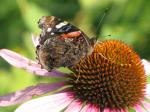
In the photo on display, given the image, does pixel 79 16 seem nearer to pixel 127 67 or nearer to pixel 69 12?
pixel 69 12

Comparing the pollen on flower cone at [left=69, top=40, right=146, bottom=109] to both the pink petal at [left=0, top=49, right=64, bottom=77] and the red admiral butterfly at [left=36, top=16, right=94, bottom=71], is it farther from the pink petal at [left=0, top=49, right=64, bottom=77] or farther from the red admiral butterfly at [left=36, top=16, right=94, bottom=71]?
the pink petal at [left=0, top=49, right=64, bottom=77]

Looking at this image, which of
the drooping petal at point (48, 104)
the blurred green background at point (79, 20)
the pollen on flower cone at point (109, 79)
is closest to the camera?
the drooping petal at point (48, 104)

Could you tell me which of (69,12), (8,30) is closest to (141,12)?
(69,12)

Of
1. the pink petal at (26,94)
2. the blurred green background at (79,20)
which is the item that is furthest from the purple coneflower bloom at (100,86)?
the blurred green background at (79,20)

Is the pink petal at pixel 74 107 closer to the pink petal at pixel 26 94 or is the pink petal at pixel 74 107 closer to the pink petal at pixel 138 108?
the pink petal at pixel 26 94

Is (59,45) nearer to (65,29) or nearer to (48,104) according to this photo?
(65,29)

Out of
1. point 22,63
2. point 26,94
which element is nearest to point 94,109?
point 26,94
